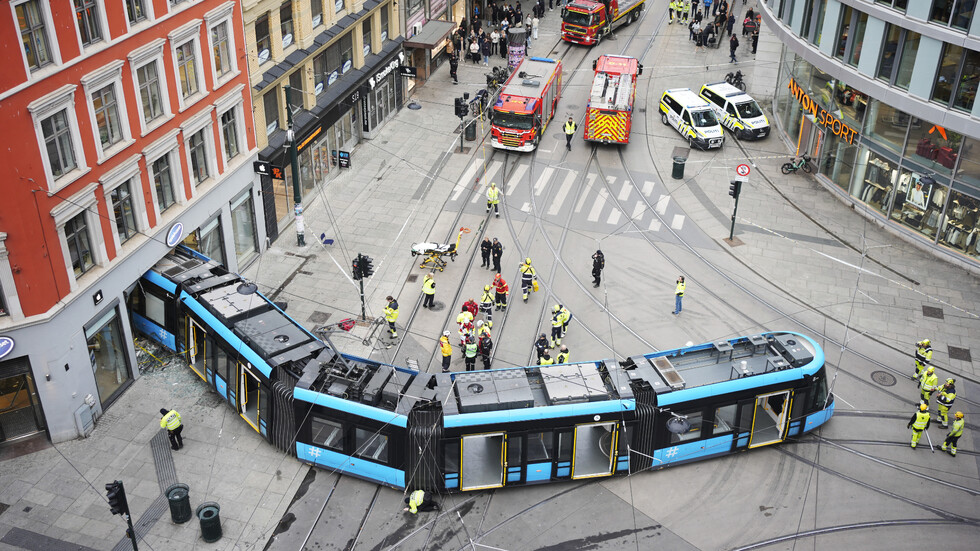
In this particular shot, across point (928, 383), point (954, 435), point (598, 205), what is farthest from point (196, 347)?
point (954, 435)

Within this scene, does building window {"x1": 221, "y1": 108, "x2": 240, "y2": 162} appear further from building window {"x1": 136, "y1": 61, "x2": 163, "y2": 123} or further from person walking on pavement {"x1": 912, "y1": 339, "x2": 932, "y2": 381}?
person walking on pavement {"x1": 912, "y1": 339, "x2": 932, "y2": 381}

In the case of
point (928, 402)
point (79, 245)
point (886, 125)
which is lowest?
point (928, 402)

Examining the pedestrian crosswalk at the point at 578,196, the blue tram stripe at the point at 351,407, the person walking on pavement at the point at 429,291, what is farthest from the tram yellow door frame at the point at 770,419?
the pedestrian crosswalk at the point at 578,196

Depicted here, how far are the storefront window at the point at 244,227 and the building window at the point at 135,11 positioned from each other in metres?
8.55

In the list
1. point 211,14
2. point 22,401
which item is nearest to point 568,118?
point 211,14

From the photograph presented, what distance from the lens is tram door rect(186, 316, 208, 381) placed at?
93.0ft

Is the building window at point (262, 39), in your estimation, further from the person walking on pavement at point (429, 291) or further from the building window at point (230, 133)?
the person walking on pavement at point (429, 291)

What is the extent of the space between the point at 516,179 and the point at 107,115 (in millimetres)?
21122

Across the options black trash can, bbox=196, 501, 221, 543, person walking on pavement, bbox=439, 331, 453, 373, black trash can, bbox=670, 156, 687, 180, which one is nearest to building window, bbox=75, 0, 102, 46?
black trash can, bbox=196, 501, 221, 543

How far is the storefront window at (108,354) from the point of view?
27694 mm

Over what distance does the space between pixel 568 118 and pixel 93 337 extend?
29641mm

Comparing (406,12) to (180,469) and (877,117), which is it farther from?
(180,469)

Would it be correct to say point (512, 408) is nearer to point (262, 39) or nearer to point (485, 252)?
point (485, 252)

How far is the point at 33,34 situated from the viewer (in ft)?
76.6
